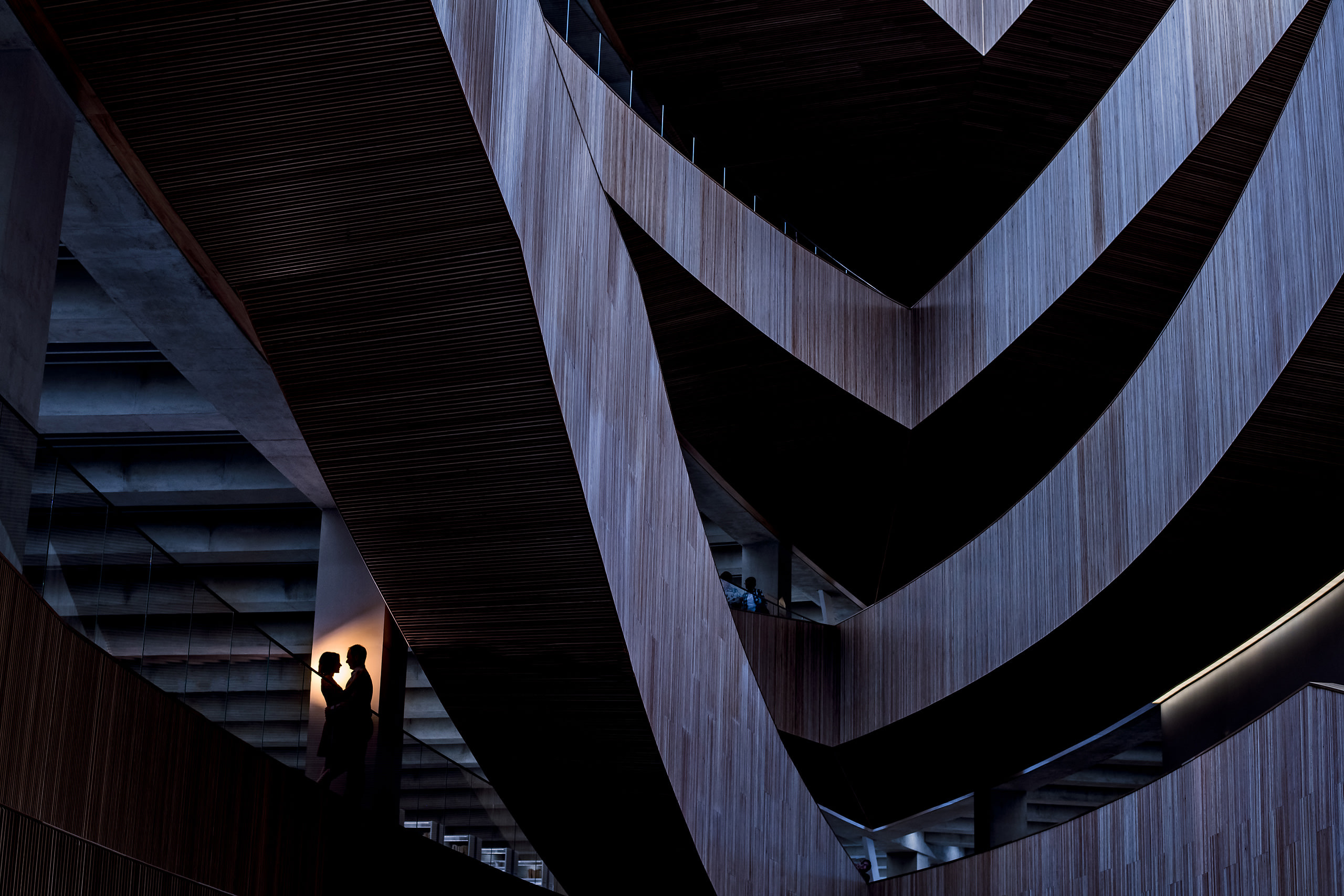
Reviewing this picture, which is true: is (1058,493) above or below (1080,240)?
below

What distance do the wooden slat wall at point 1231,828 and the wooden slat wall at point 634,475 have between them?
2092 mm

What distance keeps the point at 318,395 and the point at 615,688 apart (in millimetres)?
2620

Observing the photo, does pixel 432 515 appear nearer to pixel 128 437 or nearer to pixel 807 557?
pixel 128 437

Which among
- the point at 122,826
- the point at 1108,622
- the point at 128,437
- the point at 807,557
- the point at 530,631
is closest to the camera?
the point at 122,826

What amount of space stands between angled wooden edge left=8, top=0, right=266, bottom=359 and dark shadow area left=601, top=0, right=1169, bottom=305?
640cm

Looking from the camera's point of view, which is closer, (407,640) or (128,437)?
(407,640)

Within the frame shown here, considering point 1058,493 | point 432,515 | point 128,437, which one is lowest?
point 432,515

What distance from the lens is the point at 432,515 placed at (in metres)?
7.05

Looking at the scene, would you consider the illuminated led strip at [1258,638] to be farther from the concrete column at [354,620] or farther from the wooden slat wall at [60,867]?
the wooden slat wall at [60,867]

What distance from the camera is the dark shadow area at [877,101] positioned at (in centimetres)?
1320

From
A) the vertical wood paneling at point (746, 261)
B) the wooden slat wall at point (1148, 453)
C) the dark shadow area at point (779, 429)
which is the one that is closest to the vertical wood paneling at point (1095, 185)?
the vertical wood paneling at point (746, 261)

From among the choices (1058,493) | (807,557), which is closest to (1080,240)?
(1058,493)

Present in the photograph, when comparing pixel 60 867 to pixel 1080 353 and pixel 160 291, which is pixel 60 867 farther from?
pixel 1080 353

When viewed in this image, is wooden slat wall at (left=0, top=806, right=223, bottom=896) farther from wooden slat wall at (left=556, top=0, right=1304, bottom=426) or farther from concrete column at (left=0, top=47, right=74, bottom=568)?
wooden slat wall at (left=556, top=0, right=1304, bottom=426)
